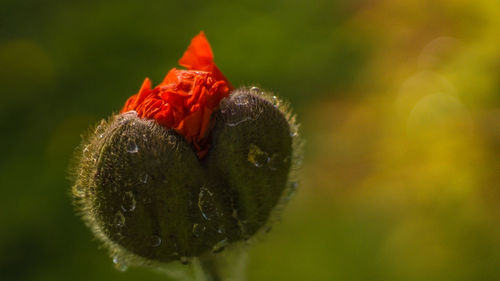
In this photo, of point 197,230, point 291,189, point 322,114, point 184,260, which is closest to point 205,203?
point 197,230

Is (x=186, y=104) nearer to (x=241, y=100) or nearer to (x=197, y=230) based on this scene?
(x=241, y=100)

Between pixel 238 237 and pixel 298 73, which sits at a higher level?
pixel 298 73

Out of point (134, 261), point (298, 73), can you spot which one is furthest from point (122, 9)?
point (134, 261)

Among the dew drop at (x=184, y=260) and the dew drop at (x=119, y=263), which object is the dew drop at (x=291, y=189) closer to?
the dew drop at (x=184, y=260)

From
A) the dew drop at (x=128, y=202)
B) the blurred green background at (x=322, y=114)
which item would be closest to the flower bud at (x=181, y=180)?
the dew drop at (x=128, y=202)

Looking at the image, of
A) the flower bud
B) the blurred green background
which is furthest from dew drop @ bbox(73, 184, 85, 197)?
the blurred green background

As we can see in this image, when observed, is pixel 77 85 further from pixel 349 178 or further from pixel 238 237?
pixel 238 237
